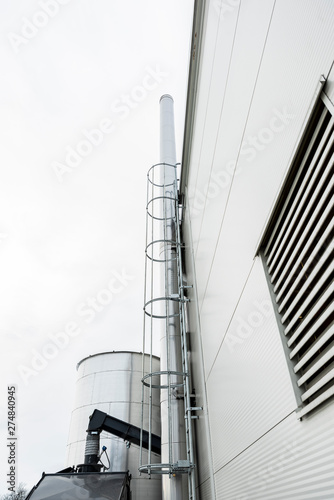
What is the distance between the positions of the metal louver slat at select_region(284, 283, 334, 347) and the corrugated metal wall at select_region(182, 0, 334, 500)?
285mm

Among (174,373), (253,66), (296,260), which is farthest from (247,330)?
(174,373)

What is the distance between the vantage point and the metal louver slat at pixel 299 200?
2.60 meters

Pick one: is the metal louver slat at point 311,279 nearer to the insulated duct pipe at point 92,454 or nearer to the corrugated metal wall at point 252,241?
the corrugated metal wall at point 252,241

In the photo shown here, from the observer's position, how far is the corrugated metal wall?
8.90 feet

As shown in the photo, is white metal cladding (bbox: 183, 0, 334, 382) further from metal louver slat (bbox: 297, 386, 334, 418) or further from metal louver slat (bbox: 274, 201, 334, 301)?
metal louver slat (bbox: 297, 386, 334, 418)

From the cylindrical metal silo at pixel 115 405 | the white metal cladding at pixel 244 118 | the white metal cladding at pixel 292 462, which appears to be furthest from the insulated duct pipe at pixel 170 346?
the white metal cladding at pixel 292 462

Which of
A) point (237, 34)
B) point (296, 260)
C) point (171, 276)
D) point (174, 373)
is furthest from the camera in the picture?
point (171, 276)

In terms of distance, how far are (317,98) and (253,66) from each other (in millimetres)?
2064

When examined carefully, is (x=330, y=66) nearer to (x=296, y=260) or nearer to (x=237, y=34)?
(x=296, y=260)

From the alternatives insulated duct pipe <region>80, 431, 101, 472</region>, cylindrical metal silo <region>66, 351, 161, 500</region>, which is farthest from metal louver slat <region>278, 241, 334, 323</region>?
cylindrical metal silo <region>66, 351, 161, 500</region>

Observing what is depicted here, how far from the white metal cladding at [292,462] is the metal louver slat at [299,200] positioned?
1.59 meters

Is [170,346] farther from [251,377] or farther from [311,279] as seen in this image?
[311,279]

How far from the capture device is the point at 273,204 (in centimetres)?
356

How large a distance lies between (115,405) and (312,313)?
12288 mm
